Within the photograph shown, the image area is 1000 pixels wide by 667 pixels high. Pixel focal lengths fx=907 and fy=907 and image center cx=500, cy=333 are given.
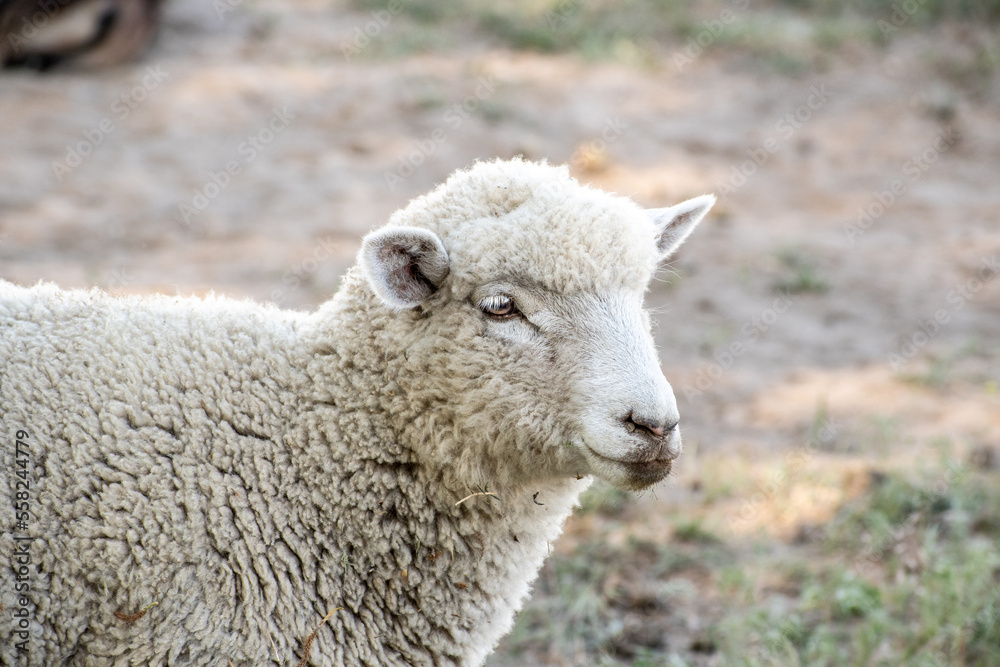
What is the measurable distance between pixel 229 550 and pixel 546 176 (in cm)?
149

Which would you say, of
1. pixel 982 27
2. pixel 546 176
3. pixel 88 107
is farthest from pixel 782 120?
pixel 546 176

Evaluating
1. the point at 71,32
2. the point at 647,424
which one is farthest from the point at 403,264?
the point at 71,32

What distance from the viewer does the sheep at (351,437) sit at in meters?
2.44

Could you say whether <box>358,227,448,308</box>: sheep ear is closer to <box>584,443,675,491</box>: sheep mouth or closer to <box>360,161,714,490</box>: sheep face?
<box>360,161,714,490</box>: sheep face

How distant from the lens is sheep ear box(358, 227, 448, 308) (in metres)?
2.64

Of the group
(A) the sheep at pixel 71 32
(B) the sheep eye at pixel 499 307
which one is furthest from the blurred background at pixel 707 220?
(B) the sheep eye at pixel 499 307

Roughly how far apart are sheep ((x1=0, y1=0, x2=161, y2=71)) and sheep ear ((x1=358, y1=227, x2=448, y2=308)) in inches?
309

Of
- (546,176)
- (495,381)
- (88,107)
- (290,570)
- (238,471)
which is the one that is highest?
(546,176)

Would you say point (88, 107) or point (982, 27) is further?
point (982, 27)

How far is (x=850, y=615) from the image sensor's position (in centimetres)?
421

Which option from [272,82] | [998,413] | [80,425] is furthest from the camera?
[272,82]

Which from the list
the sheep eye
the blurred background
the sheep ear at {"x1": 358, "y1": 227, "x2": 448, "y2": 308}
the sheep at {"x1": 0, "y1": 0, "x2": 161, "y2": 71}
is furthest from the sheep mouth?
the sheep at {"x1": 0, "y1": 0, "x2": 161, "y2": 71}

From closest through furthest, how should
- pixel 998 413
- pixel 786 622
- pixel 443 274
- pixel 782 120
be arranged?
pixel 443 274
pixel 786 622
pixel 998 413
pixel 782 120

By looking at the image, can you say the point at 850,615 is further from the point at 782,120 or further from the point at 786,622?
the point at 782,120
